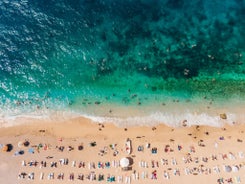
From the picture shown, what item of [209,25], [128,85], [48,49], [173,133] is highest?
[209,25]

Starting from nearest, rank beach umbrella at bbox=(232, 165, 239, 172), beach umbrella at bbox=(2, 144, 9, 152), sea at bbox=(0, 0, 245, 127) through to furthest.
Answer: beach umbrella at bbox=(232, 165, 239, 172) < beach umbrella at bbox=(2, 144, 9, 152) < sea at bbox=(0, 0, 245, 127)

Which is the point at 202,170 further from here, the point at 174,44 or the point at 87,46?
the point at 87,46

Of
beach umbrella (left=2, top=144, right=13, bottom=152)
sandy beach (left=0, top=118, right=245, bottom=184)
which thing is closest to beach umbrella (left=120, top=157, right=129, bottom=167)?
sandy beach (left=0, top=118, right=245, bottom=184)

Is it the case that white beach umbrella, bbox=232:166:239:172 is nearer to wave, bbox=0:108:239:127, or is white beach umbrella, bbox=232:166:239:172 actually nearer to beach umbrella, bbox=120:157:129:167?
wave, bbox=0:108:239:127

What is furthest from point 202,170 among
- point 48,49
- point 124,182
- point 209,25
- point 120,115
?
point 48,49

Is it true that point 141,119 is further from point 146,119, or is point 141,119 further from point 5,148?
point 5,148

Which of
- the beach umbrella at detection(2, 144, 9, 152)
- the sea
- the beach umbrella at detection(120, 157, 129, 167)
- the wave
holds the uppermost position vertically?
the sea
